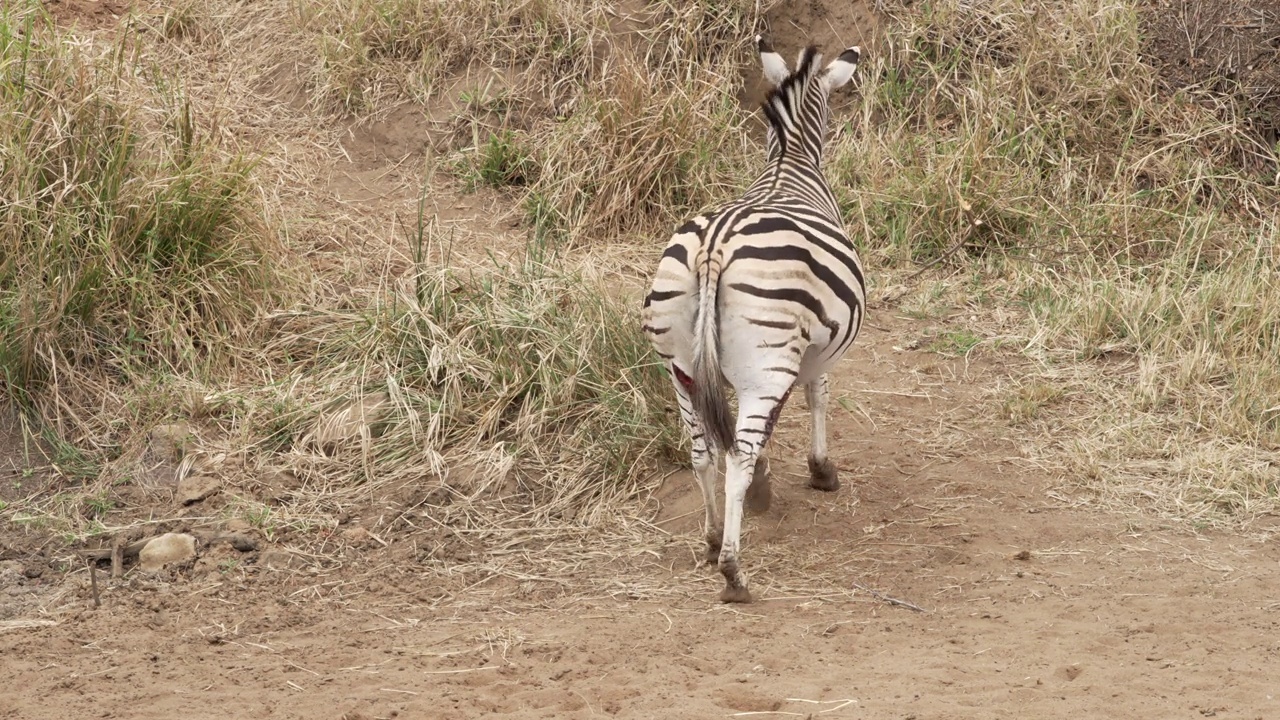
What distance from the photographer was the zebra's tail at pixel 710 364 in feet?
14.8

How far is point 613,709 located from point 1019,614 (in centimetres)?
155

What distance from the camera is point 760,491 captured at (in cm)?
535

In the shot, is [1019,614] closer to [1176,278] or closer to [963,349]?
[963,349]

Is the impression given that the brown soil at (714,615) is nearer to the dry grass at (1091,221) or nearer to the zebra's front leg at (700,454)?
the zebra's front leg at (700,454)

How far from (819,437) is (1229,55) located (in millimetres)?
4331

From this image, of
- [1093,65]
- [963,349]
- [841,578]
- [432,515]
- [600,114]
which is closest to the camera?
[841,578]

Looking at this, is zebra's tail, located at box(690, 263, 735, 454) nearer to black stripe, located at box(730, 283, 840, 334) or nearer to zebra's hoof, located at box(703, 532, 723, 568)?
black stripe, located at box(730, 283, 840, 334)

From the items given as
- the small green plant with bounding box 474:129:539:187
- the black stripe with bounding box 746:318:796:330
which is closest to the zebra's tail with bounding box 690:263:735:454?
the black stripe with bounding box 746:318:796:330

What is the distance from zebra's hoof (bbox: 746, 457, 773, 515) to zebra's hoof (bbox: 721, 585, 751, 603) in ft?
2.19

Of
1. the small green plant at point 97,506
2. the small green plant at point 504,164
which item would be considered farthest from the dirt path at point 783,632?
A: the small green plant at point 504,164

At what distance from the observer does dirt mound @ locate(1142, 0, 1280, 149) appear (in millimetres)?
7918

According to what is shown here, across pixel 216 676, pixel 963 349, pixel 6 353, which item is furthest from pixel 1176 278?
pixel 6 353

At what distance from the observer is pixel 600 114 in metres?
7.63

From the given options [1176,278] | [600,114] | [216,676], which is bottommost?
[216,676]
